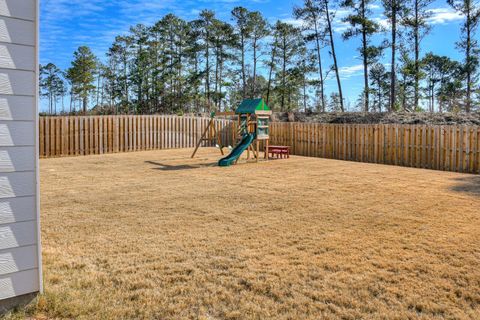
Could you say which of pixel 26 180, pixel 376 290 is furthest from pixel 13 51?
pixel 376 290

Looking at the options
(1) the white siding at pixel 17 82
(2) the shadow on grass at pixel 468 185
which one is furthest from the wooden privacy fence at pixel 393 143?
(1) the white siding at pixel 17 82

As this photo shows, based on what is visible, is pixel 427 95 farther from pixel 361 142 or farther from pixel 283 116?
pixel 361 142

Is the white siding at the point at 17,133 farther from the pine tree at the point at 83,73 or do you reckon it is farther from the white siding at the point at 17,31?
the pine tree at the point at 83,73

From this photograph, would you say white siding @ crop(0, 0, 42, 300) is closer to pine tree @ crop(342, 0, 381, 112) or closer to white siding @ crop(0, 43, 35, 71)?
white siding @ crop(0, 43, 35, 71)

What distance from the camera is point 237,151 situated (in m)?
12.7

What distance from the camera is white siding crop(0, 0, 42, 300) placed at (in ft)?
8.70

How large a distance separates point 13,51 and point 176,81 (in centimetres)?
3529

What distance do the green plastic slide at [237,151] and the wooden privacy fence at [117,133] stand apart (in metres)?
1.72

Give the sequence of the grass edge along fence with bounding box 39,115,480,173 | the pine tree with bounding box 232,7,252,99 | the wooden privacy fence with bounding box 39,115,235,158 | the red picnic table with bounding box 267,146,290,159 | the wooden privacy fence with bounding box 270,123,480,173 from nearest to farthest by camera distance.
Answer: the wooden privacy fence with bounding box 270,123,480,173, the grass edge along fence with bounding box 39,115,480,173, the red picnic table with bounding box 267,146,290,159, the wooden privacy fence with bounding box 39,115,235,158, the pine tree with bounding box 232,7,252,99

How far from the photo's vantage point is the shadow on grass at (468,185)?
7582 millimetres

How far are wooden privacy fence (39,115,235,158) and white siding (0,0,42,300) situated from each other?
38.1 feet

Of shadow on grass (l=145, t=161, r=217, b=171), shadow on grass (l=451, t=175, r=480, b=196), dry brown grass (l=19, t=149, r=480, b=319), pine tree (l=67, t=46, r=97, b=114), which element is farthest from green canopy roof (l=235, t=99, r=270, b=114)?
pine tree (l=67, t=46, r=97, b=114)

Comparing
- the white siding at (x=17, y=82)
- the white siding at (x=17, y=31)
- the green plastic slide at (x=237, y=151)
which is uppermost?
the white siding at (x=17, y=31)

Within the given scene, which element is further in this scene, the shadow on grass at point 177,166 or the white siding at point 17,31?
the shadow on grass at point 177,166
